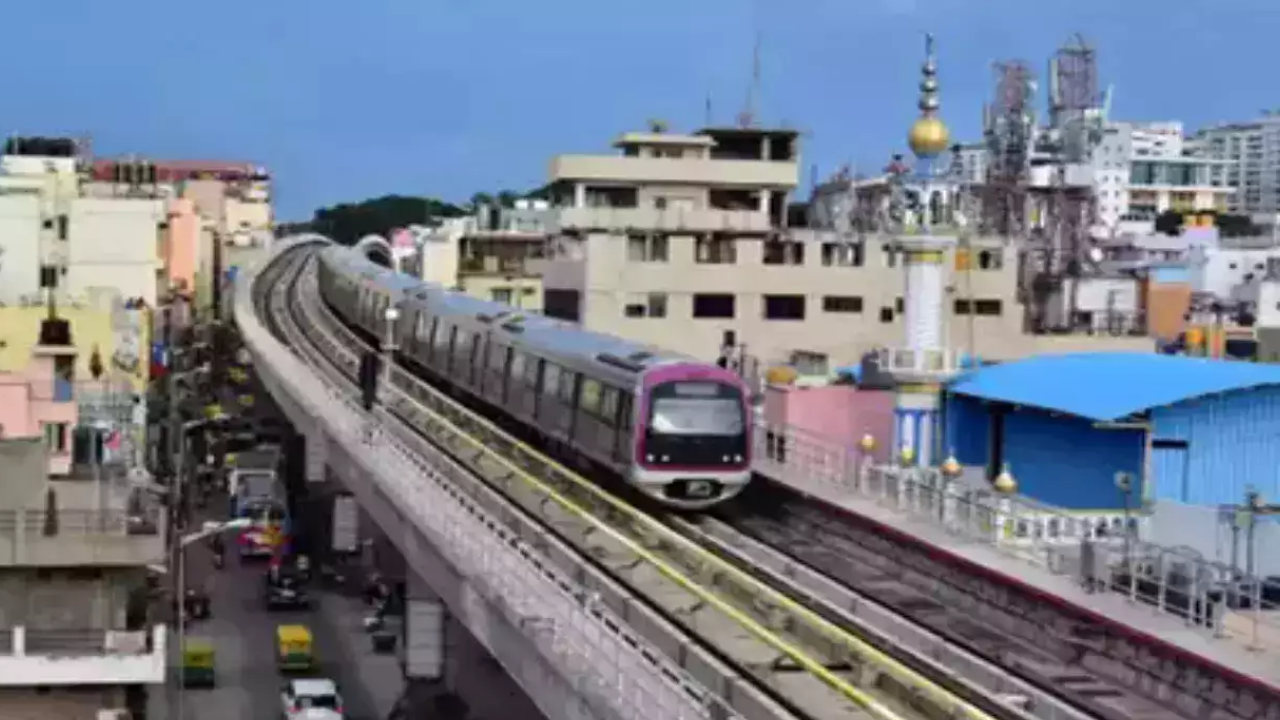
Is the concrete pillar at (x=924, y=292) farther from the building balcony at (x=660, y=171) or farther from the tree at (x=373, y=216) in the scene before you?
the tree at (x=373, y=216)

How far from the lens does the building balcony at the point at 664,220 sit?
4941 cm

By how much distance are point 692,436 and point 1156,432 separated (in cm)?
602

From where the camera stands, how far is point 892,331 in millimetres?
45000

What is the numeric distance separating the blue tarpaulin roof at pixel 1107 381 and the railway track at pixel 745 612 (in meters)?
5.54

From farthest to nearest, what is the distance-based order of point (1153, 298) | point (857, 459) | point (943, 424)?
point (1153, 298) < point (943, 424) < point (857, 459)

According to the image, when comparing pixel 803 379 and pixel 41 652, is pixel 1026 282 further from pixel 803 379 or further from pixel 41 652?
pixel 41 652

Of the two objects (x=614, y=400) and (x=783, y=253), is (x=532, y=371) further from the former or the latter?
(x=783, y=253)

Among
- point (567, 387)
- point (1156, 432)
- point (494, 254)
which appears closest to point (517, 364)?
point (567, 387)

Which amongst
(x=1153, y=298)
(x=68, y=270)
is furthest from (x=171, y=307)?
(x=1153, y=298)

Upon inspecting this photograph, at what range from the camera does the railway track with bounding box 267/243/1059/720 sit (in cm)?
1393

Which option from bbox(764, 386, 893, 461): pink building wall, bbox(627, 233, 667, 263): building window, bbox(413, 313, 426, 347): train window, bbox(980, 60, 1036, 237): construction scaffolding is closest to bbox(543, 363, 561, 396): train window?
bbox(764, 386, 893, 461): pink building wall

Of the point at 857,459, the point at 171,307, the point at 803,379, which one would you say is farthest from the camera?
the point at 171,307

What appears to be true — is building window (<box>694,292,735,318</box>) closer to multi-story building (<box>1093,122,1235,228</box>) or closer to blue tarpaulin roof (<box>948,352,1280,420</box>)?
blue tarpaulin roof (<box>948,352,1280,420</box>)

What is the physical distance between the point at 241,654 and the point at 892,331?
60.1 ft
